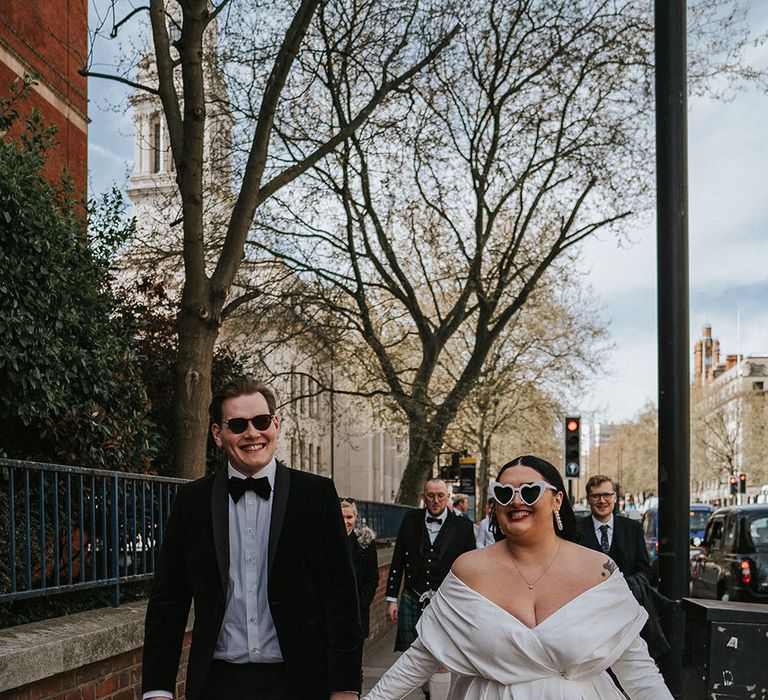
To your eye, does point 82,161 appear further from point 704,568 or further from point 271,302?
point 704,568

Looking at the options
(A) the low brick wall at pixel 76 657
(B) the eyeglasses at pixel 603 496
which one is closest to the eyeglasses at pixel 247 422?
(A) the low brick wall at pixel 76 657

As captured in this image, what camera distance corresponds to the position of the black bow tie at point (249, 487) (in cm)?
375

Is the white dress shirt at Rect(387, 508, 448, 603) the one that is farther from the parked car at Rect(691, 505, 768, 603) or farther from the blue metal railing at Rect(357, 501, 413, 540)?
the blue metal railing at Rect(357, 501, 413, 540)

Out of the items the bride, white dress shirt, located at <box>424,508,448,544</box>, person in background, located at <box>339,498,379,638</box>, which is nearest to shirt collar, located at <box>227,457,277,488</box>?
the bride

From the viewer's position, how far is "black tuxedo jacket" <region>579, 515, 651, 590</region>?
766 centimetres

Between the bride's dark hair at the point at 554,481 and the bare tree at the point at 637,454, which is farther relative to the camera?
the bare tree at the point at 637,454

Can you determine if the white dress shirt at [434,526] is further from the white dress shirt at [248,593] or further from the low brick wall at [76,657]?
the white dress shirt at [248,593]

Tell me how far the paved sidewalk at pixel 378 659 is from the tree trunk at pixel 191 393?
2695 mm

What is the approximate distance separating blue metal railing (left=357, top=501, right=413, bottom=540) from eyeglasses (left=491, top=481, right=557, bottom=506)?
535 inches

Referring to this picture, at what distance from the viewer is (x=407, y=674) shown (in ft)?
11.7

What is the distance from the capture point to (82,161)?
16.7 meters

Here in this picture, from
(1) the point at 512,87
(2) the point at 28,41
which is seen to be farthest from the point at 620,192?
(2) the point at 28,41

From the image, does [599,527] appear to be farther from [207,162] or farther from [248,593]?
[207,162]

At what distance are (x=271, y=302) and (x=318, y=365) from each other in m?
2.33
